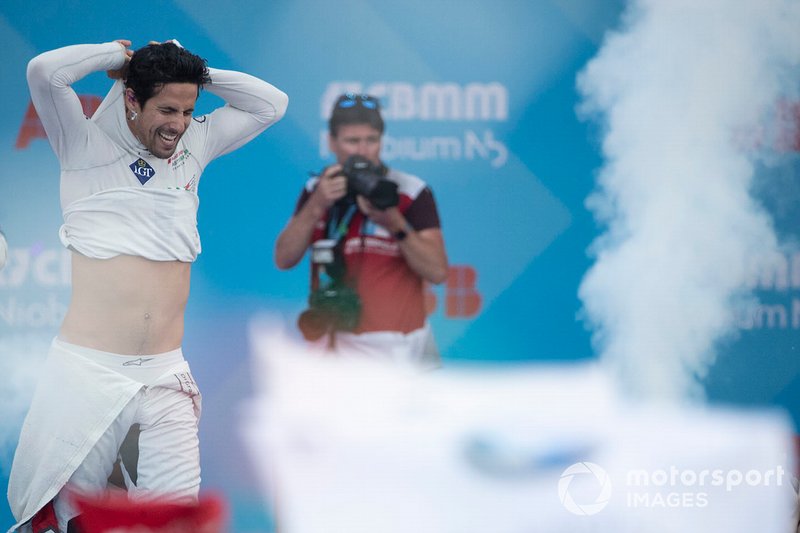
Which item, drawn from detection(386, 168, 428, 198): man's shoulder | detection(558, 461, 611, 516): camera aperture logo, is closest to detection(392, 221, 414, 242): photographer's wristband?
detection(386, 168, 428, 198): man's shoulder

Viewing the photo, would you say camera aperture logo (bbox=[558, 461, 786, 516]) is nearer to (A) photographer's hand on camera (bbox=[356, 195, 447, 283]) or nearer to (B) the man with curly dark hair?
(A) photographer's hand on camera (bbox=[356, 195, 447, 283])

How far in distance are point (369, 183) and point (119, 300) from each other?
944 millimetres

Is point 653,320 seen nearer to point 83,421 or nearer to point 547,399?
point 547,399

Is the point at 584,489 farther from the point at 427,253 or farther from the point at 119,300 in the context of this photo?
the point at 119,300

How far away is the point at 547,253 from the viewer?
3514mm

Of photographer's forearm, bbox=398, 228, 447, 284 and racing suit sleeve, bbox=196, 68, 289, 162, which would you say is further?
photographer's forearm, bbox=398, 228, 447, 284

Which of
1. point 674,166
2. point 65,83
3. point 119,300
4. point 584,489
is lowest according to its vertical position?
point 584,489

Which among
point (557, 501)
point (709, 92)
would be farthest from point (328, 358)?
point (709, 92)

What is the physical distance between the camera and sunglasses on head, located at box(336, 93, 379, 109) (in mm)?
3469

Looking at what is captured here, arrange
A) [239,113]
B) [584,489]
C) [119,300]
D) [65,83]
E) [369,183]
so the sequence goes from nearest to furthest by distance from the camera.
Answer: [65,83], [119,300], [239,113], [369,183], [584,489]

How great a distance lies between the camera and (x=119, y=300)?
3039mm

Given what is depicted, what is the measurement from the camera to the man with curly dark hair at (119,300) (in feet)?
9.77

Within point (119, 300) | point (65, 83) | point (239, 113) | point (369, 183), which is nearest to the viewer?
point (65, 83)

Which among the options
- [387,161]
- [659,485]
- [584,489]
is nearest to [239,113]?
[387,161]
